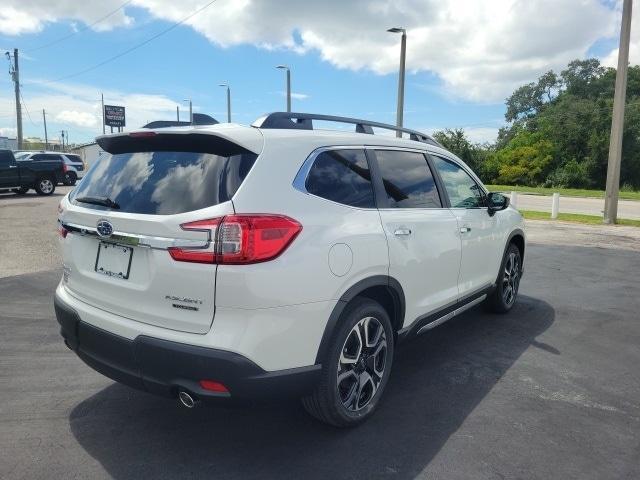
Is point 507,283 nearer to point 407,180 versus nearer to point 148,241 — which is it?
point 407,180

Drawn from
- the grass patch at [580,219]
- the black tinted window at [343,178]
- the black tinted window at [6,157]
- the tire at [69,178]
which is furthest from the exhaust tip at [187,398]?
the tire at [69,178]

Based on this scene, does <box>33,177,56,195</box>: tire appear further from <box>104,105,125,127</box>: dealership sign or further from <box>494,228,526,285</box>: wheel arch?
<box>104,105,125,127</box>: dealership sign

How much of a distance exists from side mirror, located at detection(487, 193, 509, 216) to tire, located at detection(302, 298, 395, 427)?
1.94 m

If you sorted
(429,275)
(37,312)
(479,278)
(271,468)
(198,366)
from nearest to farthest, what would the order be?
(198,366), (271,468), (429,275), (479,278), (37,312)

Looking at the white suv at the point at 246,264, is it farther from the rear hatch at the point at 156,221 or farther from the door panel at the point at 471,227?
the door panel at the point at 471,227

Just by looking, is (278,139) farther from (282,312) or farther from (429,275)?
(429,275)

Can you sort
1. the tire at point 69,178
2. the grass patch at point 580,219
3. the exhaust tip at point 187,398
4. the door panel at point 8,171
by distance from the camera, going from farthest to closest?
the tire at point 69,178 → the door panel at point 8,171 → the grass patch at point 580,219 → the exhaust tip at point 187,398

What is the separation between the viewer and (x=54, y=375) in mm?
3863

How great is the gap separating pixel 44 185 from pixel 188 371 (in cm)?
2166

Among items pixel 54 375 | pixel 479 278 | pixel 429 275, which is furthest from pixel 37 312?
pixel 479 278

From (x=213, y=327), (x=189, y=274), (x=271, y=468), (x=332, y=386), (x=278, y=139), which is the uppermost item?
(x=278, y=139)

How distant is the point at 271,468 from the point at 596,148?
2120 inches

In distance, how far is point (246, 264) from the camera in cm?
246

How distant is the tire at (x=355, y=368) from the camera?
113 inches
